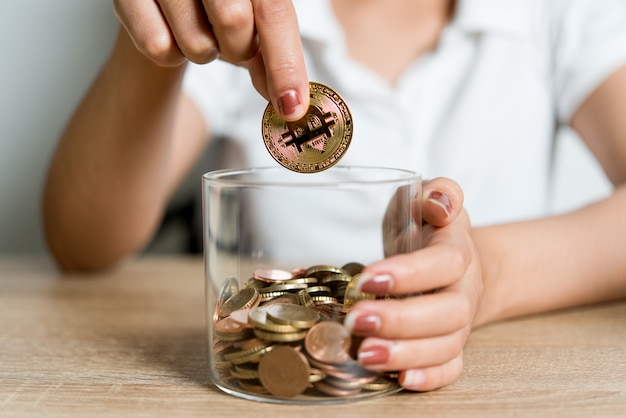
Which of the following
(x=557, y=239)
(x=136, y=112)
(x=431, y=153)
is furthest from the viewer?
(x=431, y=153)

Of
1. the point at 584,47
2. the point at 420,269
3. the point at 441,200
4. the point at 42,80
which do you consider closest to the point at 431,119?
the point at 584,47

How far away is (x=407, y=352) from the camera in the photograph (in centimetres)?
64

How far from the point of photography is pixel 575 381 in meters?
0.73

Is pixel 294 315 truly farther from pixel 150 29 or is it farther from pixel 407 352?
pixel 150 29

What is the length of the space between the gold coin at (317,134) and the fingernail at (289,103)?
5 cm

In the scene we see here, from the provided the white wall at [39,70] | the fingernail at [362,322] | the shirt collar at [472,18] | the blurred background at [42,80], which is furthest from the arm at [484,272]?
the white wall at [39,70]

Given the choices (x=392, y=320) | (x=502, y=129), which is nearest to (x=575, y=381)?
(x=392, y=320)

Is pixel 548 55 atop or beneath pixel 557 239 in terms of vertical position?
atop

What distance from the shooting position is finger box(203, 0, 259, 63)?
0.68 metres

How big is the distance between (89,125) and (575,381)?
906 mm

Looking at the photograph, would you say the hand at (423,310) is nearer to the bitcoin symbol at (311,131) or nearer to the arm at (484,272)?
the arm at (484,272)

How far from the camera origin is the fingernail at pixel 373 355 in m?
0.62

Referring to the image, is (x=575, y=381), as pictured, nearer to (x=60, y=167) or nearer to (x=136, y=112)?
(x=136, y=112)

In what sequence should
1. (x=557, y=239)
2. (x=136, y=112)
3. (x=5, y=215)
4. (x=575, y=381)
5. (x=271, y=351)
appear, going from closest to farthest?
(x=271, y=351)
(x=575, y=381)
(x=557, y=239)
(x=136, y=112)
(x=5, y=215)
